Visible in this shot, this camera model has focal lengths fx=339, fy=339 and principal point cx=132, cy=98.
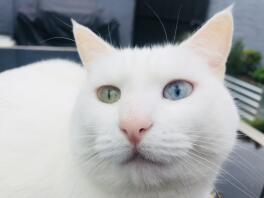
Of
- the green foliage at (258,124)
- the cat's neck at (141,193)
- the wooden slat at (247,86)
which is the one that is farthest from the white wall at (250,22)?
the cat's neck at (141,193)

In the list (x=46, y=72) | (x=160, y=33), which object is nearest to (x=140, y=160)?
(x=46, y=72)

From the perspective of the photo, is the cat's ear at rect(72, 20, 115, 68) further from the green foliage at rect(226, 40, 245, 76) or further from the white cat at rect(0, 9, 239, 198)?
the green foliage at rect(226, 40, 245, 76)

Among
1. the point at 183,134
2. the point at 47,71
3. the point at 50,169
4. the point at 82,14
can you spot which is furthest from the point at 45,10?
the point at 183,134

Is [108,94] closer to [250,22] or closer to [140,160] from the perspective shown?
[140,160]

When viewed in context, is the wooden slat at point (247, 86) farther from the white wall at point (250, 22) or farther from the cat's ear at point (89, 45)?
the cat's ear at point (89, 45)

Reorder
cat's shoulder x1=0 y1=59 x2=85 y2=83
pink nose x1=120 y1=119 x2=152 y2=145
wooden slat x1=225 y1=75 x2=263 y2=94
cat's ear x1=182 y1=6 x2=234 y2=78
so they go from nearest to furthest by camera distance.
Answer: pink nose x1=120 y1=119 x2=152 y2=145
cat's ear x1=182 y1=6 x2=234 y2=78
cat's shoulder x1=0 y1=59 x2=85 y2=83
wooden slat x1=225 y1=75 x2=263 y2=94

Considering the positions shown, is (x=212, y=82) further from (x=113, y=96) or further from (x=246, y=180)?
(x=246, y=180)

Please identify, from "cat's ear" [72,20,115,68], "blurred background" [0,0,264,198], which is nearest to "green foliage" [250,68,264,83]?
"blurred background" [0,0,264,198]
